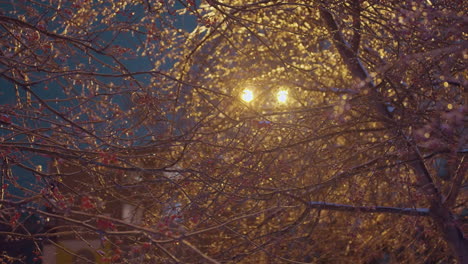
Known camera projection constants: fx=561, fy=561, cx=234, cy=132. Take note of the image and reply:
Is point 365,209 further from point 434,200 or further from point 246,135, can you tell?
point 246,135

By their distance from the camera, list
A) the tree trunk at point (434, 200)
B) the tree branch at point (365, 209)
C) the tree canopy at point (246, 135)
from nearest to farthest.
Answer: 1. the tree canopy at point (246, 135)
2. the tree branch at point (365, 209)
3. the tree trunk at point (434, 200)

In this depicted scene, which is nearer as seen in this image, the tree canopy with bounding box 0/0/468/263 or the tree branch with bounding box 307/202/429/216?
the tree canopy with bounding box 0/0/468/263

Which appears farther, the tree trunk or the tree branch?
the tree trunk

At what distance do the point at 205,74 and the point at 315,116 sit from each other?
2672 mm

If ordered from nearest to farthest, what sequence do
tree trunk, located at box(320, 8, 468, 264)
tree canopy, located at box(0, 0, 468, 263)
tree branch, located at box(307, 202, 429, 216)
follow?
tree canopy, located at box(0, 0, 468, 263) < tree branch, located at box(307, 202, 429, 216) < tree trunk, located at box(320, 8, 468, 264)

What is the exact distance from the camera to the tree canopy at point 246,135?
4141mm

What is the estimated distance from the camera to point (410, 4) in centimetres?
499

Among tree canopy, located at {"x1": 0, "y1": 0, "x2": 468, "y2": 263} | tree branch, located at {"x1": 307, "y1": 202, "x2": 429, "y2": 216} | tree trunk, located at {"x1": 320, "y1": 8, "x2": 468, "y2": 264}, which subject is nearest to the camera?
tree canopy, located at {"x1": 0, "y1": 0, "x2": 468, "y2": 263}

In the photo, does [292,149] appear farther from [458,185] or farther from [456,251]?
[456,251]

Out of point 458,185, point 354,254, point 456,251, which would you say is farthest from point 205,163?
point 354,254

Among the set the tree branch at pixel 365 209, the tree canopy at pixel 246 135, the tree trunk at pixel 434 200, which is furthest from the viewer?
the tree trunk at pixel 434 200

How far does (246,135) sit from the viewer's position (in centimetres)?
563

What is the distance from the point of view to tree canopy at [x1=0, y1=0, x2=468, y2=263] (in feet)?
13.6

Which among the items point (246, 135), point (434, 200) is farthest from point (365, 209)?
point (246, 135)
